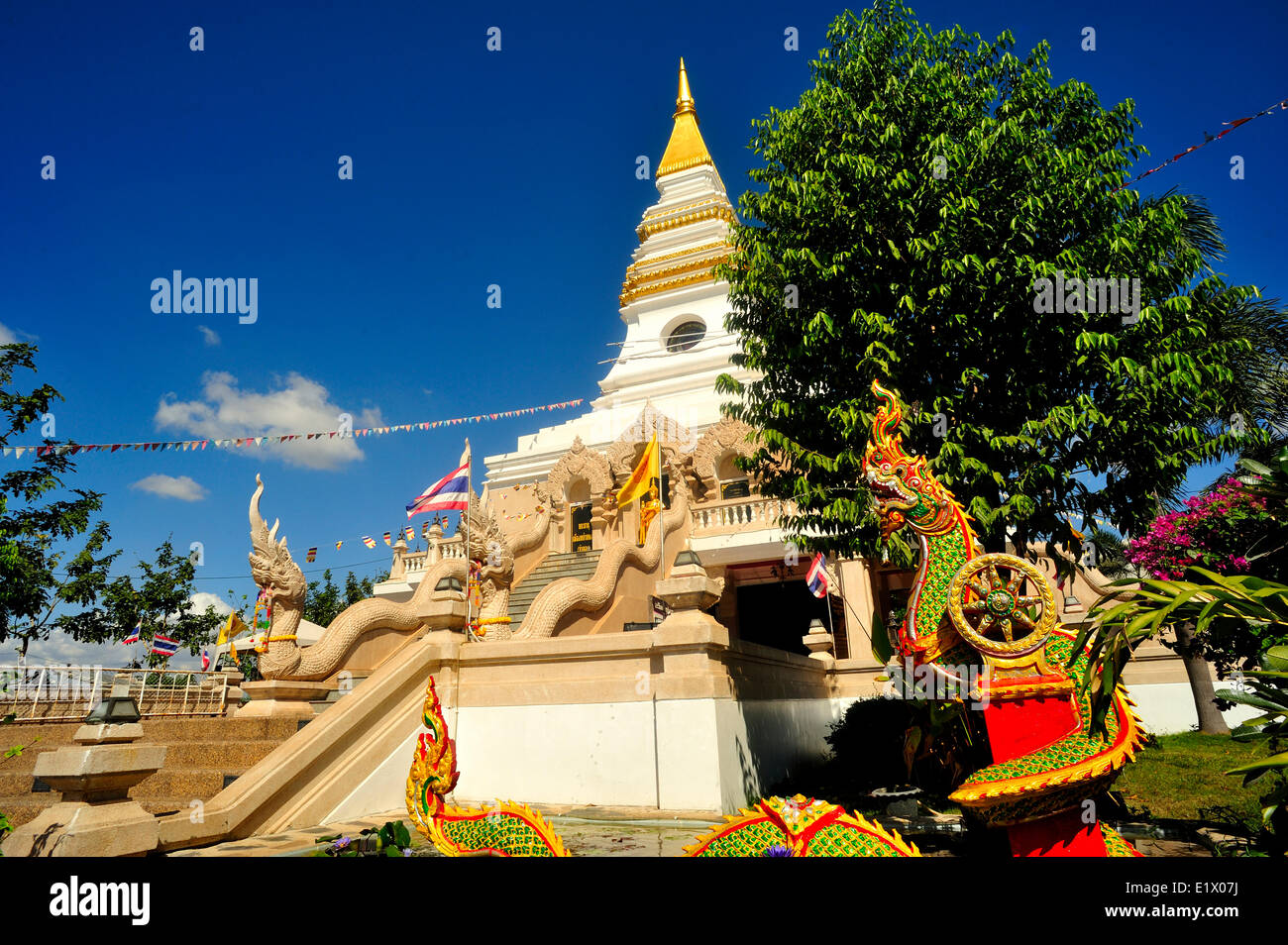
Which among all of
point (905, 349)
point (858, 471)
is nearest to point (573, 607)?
point (858, 471)

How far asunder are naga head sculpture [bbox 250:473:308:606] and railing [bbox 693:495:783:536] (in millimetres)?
9927

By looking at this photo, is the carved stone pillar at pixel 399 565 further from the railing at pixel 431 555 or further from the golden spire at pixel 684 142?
the golden spire at pixel 684 142

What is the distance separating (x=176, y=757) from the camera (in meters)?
8.77

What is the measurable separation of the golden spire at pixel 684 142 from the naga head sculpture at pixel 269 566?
2838cm

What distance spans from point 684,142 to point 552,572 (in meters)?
25.9

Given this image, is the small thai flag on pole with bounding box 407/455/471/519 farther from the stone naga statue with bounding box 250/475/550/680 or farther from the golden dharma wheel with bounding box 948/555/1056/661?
the golden dharma wheel with bounding box 948/555/1056/661

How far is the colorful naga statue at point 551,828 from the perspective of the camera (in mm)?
3104

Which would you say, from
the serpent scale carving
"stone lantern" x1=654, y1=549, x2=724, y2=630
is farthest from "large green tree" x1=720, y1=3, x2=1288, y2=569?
the serpent scale carving

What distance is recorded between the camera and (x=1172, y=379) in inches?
276

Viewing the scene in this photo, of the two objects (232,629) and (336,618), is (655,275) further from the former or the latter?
(336,618)

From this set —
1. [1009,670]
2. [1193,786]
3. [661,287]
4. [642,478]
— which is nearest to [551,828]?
[1009,670]
